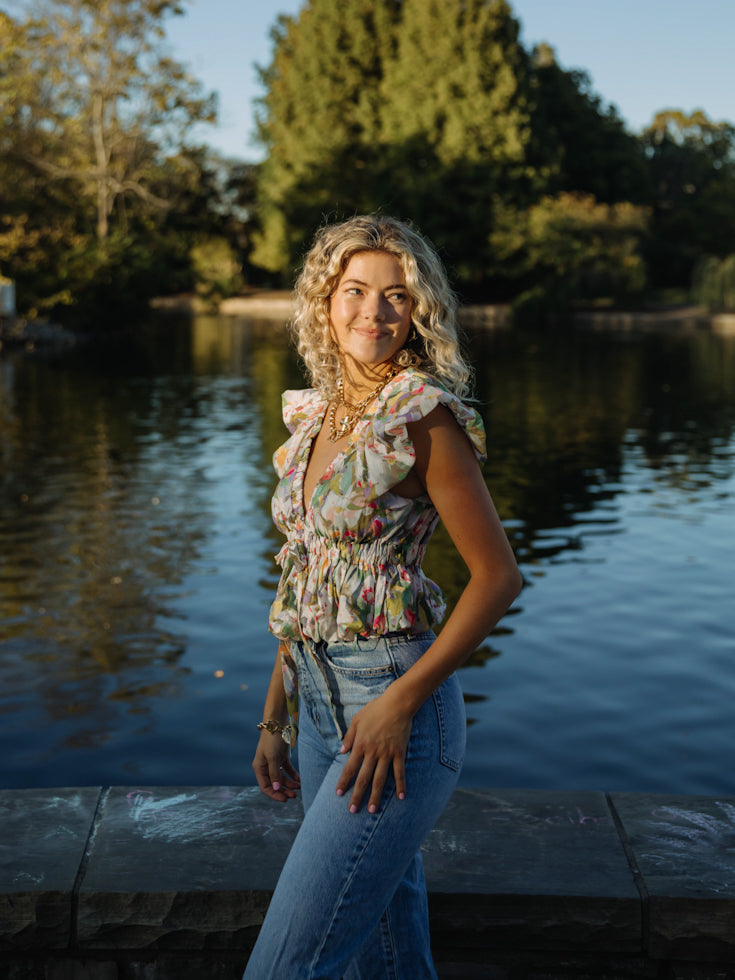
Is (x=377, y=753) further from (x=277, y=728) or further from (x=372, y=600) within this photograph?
(x=277, y=728)

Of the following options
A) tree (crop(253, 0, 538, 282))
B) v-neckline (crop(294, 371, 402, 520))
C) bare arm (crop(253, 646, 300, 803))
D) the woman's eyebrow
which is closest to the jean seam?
bare arm (crop(253, 646, 300, 803))

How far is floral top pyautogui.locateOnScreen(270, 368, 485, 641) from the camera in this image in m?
2.11

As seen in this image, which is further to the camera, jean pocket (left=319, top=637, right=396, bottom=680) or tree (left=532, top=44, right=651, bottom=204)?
tree (left=532, top=44, right=651, bottom=204)

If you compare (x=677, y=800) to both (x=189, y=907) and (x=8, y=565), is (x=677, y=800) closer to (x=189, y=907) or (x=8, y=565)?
(x=189, y=907)

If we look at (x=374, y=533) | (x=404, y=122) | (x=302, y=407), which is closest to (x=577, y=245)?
(x=404, y=122)

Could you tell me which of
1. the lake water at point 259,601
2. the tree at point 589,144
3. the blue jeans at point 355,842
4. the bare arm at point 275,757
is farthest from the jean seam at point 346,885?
the tree at point 589,144

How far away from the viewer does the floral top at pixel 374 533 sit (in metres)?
2.11

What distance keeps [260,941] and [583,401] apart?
1830 centimetres

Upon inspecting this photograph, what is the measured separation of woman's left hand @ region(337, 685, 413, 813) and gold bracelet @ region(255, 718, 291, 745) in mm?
466

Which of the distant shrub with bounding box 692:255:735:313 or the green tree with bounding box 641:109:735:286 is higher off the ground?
the green tree with bounding box 641:109:735:286

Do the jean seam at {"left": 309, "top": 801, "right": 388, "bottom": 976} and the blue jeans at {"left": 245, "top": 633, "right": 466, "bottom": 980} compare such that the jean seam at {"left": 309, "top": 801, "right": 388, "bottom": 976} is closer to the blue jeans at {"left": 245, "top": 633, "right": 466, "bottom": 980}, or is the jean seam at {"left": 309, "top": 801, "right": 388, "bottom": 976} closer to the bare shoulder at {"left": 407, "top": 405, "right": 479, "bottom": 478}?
the blue jeans at {"left": 245, "top": 633, "right": 466, "bottom": 980}

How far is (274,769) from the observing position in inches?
98.4

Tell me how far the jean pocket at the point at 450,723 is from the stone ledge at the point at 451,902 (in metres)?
0.55

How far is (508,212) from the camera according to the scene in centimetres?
4947
